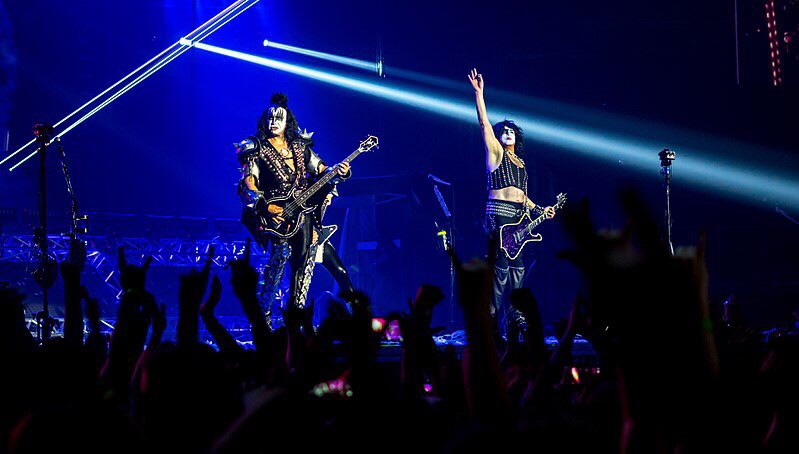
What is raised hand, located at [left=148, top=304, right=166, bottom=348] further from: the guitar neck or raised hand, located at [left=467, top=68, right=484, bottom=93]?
raised hand, located at [left=467, top=68, right=484, bottom=93]

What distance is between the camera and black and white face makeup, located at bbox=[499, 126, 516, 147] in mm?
10148

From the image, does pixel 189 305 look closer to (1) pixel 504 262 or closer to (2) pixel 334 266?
(2) pixel 334 266

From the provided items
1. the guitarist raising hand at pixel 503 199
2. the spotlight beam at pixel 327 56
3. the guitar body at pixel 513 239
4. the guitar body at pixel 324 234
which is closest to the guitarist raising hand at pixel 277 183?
the guitar body at pixel 324 234

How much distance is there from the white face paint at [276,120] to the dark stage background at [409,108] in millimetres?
3388

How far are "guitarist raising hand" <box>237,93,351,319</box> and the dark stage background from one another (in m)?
3.22

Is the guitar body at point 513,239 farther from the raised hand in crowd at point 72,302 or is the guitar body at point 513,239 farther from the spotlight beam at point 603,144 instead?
the raised hand in crowd at point 72,302

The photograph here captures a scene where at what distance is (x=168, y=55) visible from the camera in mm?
15758

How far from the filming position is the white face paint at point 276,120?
9250mm

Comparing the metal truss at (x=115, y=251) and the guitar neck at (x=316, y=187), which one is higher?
the guitar neck at (x=316, y=187)

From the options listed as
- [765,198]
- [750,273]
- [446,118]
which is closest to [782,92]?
[765,198]

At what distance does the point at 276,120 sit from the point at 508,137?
3.11 meters

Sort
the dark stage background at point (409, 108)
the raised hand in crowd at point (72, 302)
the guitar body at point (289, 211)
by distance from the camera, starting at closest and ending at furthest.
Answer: the raised hand in crowd at point (72, 302) → the guitar body at point (289, 211) → the dark stage background at point (409, 108)

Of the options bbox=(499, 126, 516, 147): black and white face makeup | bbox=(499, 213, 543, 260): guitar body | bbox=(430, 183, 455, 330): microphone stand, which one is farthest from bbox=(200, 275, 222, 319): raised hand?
bbox=(430, 183, 455, 330): microphone stand

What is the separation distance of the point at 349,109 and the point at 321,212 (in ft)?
24.3
